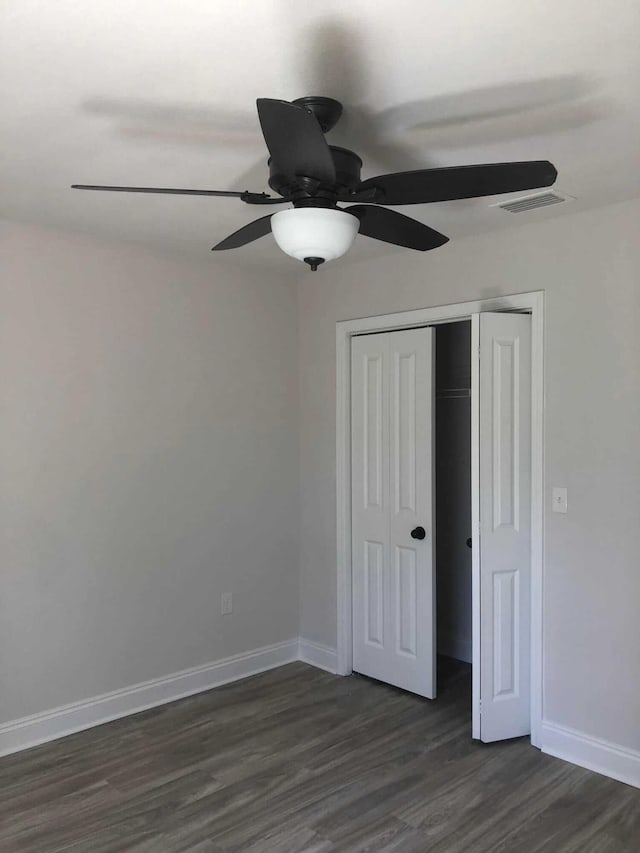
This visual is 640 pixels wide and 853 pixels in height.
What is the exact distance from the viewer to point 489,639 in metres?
3.36

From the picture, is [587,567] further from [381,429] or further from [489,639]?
[381,429]

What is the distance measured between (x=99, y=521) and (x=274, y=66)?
2.47 m

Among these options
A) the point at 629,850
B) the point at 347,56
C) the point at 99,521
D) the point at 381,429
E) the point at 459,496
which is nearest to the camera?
the point at 347,56

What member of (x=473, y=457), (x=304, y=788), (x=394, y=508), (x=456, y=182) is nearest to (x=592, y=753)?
(x=304, y=788)

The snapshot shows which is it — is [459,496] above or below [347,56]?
below

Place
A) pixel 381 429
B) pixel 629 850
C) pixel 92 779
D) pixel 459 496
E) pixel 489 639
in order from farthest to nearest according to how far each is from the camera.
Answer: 1. pixel 459 496
2. pixel 381 429
3. pixel 489 639
4. pixel 92 779
5. pixel 629 850

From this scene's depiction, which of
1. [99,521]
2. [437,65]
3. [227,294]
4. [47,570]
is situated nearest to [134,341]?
[227,294]

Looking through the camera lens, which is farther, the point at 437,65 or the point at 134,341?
the point at 134,341

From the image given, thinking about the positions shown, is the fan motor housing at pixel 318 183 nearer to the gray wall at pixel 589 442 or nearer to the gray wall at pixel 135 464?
the gray wall at pixel 589 442

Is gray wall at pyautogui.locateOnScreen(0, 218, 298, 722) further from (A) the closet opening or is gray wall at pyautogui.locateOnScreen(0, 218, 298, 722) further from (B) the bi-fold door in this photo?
(A) the closet opening

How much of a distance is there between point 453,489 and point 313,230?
297 centimetres

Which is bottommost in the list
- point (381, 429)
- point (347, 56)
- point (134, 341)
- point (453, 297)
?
point (381, 429)

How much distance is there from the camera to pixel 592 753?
10.2 ft

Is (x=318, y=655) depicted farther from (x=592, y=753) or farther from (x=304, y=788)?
(x=592, y=753)
